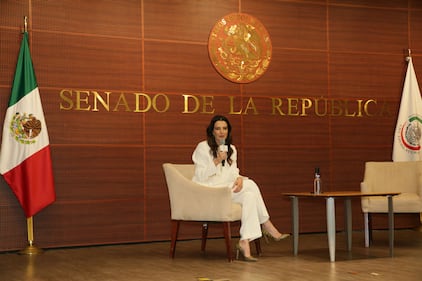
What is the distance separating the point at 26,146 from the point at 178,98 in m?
1.79

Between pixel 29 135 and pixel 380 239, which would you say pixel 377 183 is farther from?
pixel 29 135

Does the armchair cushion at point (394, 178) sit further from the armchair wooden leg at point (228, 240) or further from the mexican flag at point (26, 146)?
the mexican flag at point (26, 146)

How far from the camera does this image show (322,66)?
28.4 ft

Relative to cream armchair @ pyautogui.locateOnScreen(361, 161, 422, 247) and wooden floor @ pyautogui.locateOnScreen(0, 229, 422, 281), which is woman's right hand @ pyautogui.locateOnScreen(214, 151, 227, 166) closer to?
wooden floor @ pyautogui.locateOnScreen(0, 229, 422, 281)

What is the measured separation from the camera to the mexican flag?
6.98m

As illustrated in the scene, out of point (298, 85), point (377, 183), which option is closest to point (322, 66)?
point (298, 85)

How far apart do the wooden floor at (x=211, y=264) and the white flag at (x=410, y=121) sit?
5.31 ft

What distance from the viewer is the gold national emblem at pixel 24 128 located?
703 cm

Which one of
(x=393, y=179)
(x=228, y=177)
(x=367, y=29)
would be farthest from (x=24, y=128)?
(x=367, y=29)

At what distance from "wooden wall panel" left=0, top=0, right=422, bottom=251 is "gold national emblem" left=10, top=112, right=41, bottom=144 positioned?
0.18 meters

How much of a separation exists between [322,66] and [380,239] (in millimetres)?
2228

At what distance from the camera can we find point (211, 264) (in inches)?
234

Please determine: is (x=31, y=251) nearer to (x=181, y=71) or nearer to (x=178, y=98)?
(x=178, y=98)

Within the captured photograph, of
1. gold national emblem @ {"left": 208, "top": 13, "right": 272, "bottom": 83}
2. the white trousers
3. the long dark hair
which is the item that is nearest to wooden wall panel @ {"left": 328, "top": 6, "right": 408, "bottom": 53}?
gold national emblem @ {"left": 208, "top": 13, "right": 272, "bottom": 83}
